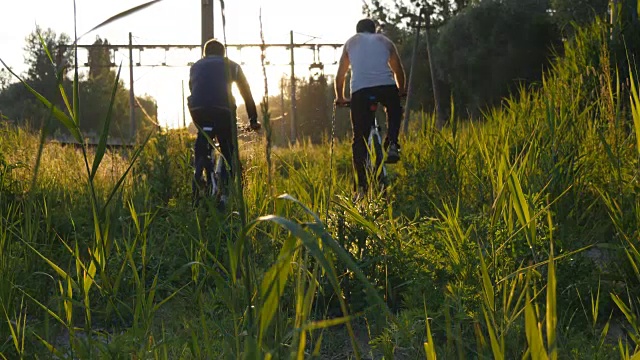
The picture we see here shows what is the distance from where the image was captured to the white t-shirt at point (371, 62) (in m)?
6.84

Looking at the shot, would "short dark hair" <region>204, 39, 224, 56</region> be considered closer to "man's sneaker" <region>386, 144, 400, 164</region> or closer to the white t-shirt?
the white t-shirt

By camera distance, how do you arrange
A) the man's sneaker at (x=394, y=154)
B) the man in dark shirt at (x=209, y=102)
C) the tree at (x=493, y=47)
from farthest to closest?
the tree at (x=493, y=47) → the man in dark shirt at (x=209, y=102) → the man's sneaker at (x=394, y=154)

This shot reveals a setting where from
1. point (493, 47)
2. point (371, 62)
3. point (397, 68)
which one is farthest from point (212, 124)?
point (493, 47)

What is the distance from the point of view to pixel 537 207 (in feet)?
9.33

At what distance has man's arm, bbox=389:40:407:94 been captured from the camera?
23.0 feet

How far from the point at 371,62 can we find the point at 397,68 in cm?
40

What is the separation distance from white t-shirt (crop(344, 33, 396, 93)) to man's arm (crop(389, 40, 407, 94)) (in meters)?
0.06

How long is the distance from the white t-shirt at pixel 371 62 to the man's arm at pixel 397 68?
0.19 feet

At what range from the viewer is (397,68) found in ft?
23.4

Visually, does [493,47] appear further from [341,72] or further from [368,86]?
[368,86]

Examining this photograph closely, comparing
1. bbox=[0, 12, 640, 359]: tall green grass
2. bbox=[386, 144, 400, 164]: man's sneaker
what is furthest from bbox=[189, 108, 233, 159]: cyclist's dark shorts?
bbox=[0, 12, 640, 359]: tall green grass


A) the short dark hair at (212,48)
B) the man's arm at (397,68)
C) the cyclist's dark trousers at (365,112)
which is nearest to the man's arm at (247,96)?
the short dark hair at (212,48)

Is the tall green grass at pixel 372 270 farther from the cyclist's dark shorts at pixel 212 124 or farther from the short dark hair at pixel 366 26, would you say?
the short dark hair at pixel 366 26

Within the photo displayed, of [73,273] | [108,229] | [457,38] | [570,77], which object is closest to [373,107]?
[570,77]
